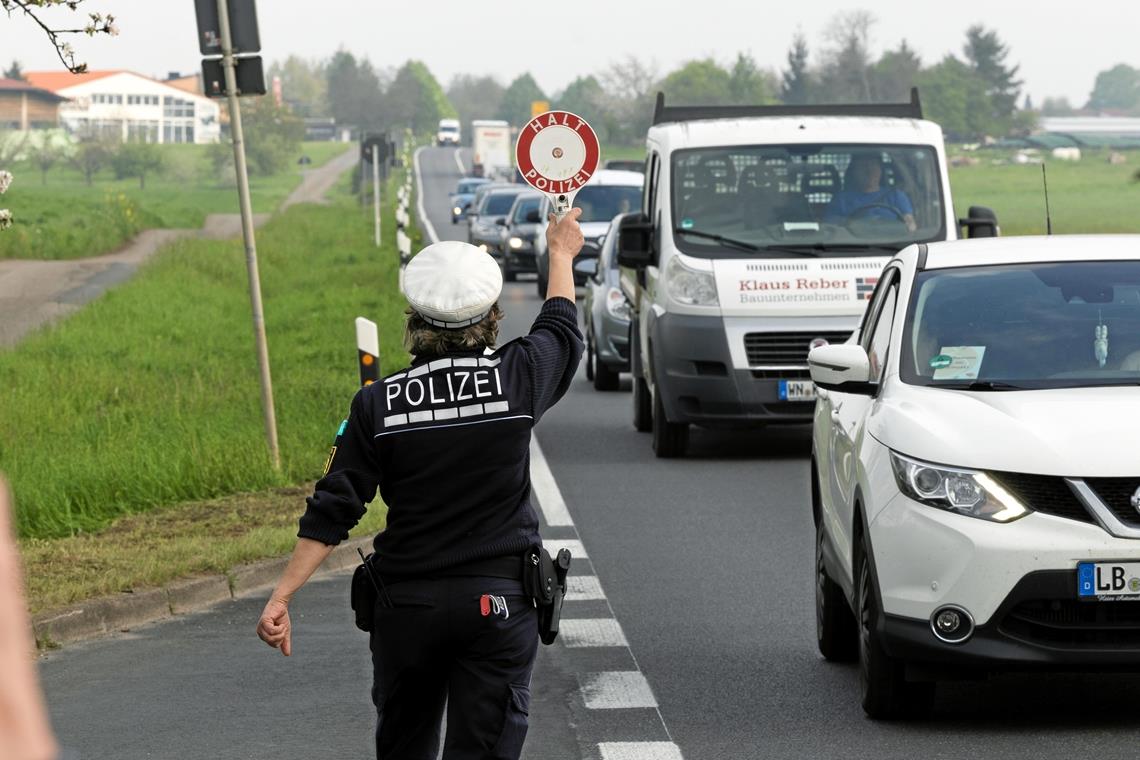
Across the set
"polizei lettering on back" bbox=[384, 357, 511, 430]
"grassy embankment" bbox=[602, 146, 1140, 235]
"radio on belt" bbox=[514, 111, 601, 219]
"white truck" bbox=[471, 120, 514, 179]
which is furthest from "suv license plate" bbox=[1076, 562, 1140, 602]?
"white truck" bbox=[471, 120, 514, 179]

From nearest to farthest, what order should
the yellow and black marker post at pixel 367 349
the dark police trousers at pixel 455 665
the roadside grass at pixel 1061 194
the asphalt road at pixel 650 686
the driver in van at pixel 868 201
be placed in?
the dark police trousers at pixel 455 665
the asphalt road at pixel 650 686
the yellow and black marker post at pixel 367 349
the driver in van at pixel 868 201
the roadside grass at pixel 1061 194

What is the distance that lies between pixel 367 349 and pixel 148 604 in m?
4.36

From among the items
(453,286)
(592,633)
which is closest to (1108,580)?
(453,286)

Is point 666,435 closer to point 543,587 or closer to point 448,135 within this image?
point 543,587

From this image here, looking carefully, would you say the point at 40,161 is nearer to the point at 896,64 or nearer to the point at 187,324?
the point at 896,64

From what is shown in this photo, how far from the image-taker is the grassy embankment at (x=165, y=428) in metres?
9.80

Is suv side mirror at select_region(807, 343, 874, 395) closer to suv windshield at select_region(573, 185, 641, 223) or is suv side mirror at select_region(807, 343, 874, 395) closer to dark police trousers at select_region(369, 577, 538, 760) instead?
dark police trousers at select_region(369, 577, 538, 760)

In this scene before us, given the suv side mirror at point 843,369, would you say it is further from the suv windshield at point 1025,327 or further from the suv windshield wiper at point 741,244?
the suv windshield wiper at point 741,244

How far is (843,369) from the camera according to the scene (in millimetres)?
6809

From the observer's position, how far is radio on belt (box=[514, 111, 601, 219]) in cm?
1088

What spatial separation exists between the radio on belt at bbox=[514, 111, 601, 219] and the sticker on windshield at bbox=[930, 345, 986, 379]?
12.3ft

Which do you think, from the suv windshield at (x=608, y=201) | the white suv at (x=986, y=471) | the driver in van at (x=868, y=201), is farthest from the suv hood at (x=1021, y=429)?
the suv windshield at (x=608, y=201)

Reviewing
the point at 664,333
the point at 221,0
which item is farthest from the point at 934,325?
the point at 664,333

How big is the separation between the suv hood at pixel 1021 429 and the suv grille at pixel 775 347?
7.49 m
